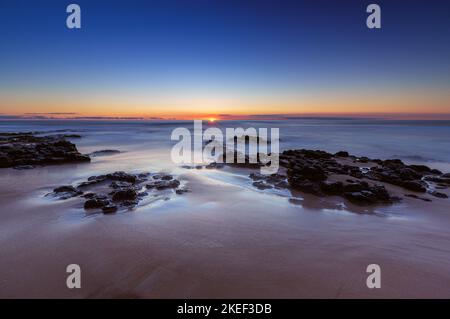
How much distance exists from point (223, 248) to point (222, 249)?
0.11 ft

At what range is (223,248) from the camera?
3.37 meters

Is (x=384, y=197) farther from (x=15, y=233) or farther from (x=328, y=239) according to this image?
(x=15, y=233)

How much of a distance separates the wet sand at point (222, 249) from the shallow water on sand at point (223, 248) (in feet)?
0.05

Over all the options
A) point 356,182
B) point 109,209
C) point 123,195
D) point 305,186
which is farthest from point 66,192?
point 356,182

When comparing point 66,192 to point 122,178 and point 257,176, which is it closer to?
point 122,178

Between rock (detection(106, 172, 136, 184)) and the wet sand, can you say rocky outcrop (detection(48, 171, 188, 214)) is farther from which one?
the wet sand

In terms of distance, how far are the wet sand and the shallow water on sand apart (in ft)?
0.05

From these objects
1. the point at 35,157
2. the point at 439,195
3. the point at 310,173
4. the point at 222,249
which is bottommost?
the point at 222,249

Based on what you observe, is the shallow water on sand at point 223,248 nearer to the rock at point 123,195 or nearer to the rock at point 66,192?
the rock at point 66,192

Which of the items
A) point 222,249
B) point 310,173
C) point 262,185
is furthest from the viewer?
point 310,173

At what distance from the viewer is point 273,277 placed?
276 centimetres

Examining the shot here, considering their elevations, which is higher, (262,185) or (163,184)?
(163,184)

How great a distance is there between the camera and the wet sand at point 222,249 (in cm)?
259
